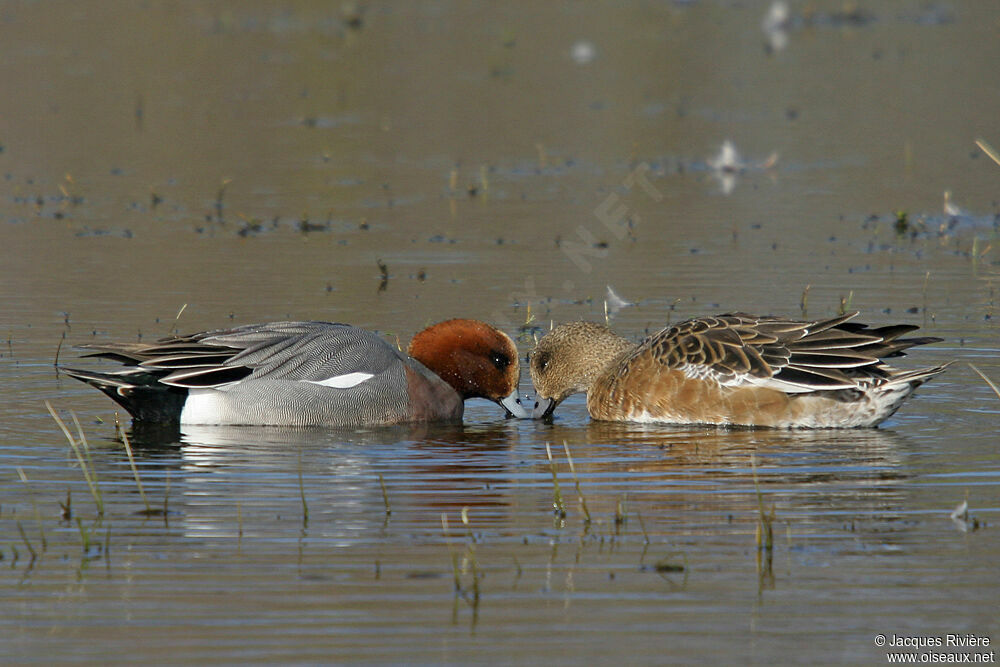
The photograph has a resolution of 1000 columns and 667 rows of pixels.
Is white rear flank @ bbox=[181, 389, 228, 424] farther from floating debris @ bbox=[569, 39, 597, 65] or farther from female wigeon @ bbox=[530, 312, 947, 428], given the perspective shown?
floating debris @ bbox=[569, 39, 597, 65]

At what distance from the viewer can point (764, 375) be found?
7832mm

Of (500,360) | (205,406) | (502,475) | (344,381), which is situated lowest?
(502,475)

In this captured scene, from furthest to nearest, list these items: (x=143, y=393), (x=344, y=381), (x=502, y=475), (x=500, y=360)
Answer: (x=500, y=360), (x=344, y=381), (x=143, y=393), (x=502, y=475)

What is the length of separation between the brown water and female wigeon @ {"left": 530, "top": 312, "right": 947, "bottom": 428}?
210mm

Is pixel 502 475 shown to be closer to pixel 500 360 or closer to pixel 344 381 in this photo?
pixel 344 381

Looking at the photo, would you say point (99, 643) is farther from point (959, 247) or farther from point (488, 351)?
point (959, 247)

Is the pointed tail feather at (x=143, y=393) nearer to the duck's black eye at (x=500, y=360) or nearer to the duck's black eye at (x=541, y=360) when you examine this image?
the duck's black eye at (x=500, y=360)

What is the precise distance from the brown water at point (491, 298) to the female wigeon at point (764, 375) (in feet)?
0.69

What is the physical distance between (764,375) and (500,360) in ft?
5.19

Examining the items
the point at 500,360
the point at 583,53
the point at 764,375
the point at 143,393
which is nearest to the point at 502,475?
the point at 764,375

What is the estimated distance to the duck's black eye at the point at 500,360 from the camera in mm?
8711

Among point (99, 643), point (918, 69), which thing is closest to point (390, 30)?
point (918, 69)

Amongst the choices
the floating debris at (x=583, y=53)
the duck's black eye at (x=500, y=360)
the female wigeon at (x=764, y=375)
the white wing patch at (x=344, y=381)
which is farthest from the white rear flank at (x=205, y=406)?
the floating debris at (x=583, y=53)

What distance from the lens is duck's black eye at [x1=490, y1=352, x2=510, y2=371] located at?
8.71 m
